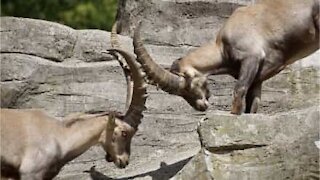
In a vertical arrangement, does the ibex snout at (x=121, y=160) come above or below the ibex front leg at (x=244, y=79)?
below

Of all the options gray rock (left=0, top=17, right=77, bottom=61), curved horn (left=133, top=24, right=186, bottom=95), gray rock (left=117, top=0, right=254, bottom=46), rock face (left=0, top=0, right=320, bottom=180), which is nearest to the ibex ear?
curved horn (left=133, top=24, right=186, bottom=95)

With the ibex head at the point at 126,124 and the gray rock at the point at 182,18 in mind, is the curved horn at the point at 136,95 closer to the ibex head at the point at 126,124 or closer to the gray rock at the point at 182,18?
the ibex head at the point at 126,124

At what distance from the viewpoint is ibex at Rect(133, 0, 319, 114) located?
9367 millimetres

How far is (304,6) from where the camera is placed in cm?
943

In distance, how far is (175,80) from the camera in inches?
373

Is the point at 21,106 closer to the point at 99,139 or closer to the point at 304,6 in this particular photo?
the point at 99,139

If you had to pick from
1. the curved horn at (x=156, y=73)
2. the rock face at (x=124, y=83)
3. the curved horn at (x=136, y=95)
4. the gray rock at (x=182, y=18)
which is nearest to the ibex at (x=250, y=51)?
the curved horn at (x=156, y=73)

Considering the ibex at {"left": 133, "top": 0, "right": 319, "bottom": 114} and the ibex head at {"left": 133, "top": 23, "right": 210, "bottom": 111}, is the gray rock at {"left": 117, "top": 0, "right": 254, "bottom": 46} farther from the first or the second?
the ibex at {"left": 133, "top": 0, "right": 319, "bottom": 114}

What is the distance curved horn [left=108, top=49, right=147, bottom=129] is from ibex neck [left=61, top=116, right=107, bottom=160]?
11.6 inches

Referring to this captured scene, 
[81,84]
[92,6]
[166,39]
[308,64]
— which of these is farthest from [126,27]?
[92,6]

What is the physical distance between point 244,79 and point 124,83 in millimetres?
1908

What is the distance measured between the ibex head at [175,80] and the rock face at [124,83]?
358mm

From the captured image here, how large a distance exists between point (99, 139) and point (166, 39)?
2870 millimetres

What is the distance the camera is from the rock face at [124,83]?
33.9ft
